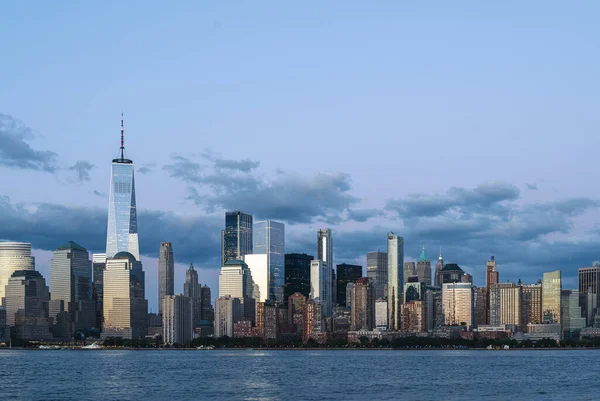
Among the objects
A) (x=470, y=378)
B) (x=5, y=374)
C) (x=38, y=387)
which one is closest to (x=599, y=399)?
(x=470, y=378)

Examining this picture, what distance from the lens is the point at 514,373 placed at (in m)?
172

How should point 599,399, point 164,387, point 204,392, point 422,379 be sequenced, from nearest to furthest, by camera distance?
point 599,399 → point 204,392 → point 164,387 → point 422,379

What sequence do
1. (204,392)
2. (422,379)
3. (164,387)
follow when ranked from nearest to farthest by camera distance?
(204,392)
(164,387)
(422,379)

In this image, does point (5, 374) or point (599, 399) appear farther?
point (5, 374)

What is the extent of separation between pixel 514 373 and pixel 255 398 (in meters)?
71.4

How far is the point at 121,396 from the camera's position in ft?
394

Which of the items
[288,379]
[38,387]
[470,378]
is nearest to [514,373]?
[470,378]

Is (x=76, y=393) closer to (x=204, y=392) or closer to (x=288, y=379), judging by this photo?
(x=204, y=392)

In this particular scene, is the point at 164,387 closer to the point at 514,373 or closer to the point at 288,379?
the point at 288,379

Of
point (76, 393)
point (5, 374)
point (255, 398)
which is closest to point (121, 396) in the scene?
point (76, 393)

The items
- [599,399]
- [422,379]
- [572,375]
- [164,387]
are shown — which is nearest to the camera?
[599,399]

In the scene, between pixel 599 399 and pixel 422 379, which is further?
pixel 422 379

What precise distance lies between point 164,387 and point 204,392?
13.4m

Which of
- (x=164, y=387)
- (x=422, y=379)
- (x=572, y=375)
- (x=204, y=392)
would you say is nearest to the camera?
(x=204, y=392)
